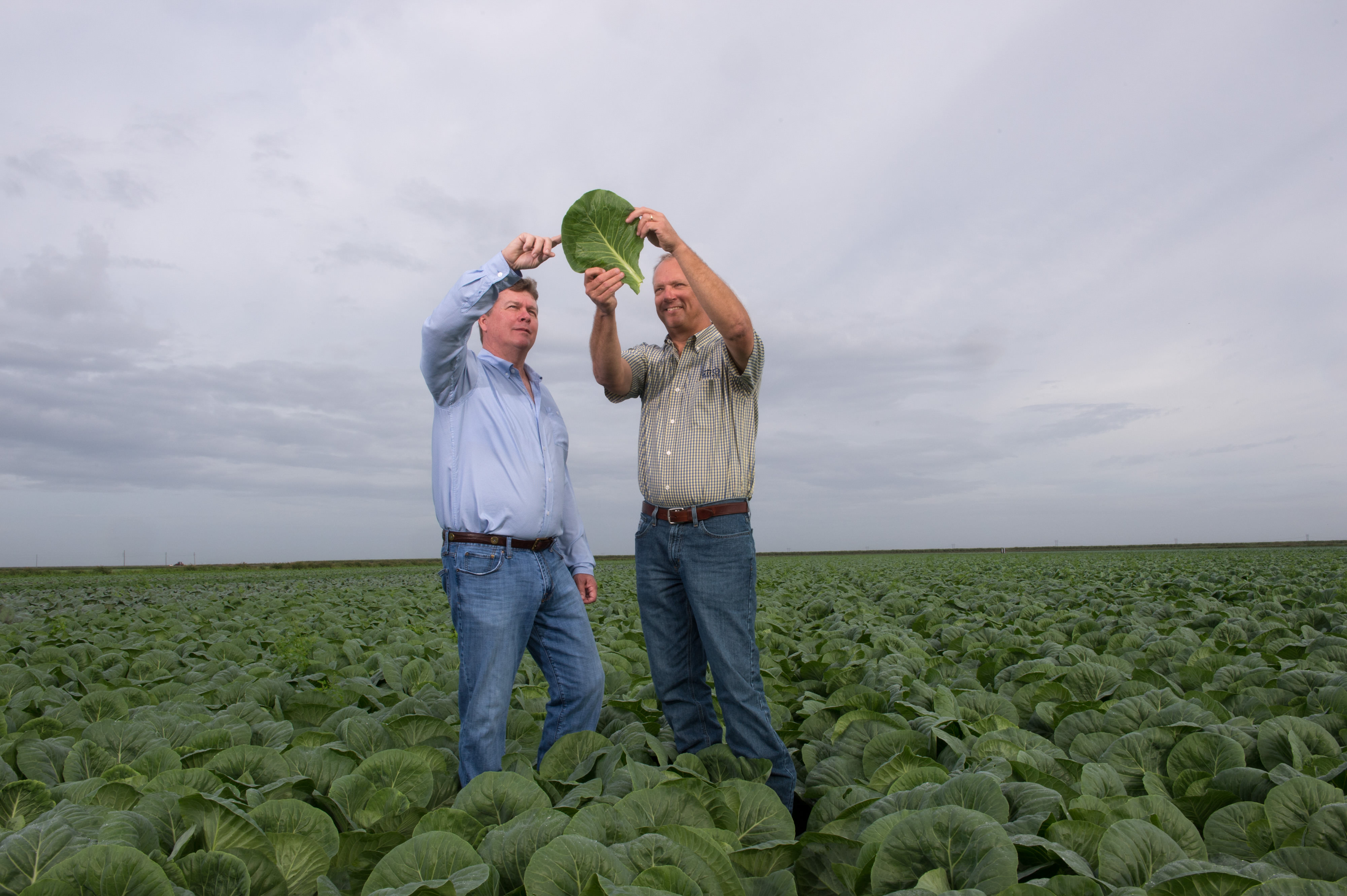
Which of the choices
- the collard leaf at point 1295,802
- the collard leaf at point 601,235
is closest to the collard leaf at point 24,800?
the collard leaf at point 601,235

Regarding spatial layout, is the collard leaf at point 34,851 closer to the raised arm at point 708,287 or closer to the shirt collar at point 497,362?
the shirt collar at point 497,362

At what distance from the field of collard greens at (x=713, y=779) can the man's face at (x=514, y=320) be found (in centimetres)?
162

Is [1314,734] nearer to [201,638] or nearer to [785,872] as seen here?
[785,872]

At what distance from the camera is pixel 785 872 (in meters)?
1.92

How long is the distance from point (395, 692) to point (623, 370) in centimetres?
285

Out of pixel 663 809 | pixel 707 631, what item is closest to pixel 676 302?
pixel 707 631

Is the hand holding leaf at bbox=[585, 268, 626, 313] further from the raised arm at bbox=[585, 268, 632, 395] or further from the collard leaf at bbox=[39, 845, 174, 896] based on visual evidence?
the collard leaf at bbox=[39, 845, 174, 896]


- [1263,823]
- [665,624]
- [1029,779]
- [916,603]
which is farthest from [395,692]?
[916,603]

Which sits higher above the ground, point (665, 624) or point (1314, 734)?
point (665, 624)

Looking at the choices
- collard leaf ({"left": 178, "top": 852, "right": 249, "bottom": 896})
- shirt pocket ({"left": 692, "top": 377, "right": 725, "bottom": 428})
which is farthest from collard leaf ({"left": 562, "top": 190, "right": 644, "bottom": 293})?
collard leaf ({"left": 178, "top": 852, "right": 249, "bottom": 896})

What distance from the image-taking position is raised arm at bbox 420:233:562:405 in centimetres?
262

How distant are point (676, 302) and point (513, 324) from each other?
2.18 feet

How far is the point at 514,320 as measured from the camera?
2.95 metres

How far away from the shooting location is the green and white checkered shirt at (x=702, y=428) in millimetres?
2807
